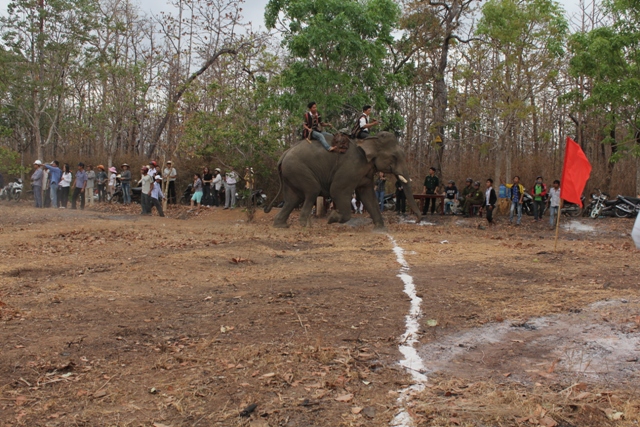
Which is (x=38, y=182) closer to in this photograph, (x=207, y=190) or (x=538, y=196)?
(x=207, y=190)

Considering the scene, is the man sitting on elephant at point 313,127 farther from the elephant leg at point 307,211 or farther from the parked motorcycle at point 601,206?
the parked motorcycle at point 601,206

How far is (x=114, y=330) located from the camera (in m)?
6.01

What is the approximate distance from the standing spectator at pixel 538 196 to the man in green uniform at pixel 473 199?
75.8 inches

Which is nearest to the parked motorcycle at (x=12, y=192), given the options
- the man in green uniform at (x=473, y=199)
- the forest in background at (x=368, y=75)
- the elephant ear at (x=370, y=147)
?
the forest in background at (x=368, y=75)

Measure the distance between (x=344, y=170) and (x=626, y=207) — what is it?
38.9 ft

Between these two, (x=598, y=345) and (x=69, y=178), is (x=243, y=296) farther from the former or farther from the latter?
(x=69, y=178)

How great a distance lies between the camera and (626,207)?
22.7 meters

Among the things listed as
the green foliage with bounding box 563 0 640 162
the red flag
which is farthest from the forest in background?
the red flag

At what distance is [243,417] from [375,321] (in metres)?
2.52

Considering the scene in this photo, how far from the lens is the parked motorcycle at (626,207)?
22.6 metres

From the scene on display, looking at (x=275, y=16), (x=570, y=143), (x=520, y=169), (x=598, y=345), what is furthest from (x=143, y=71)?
(x=598, y=345)

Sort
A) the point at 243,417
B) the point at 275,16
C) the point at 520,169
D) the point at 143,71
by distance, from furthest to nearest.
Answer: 1. the point at 143,71
2. the point at 520,169
3. the point at 275,16
4. the point at 243,417

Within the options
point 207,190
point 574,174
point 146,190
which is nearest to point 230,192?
point 207,190

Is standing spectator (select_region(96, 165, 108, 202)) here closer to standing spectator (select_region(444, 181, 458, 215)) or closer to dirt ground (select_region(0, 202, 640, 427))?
standing spectator (select_region(444, 181, 458, 215))
